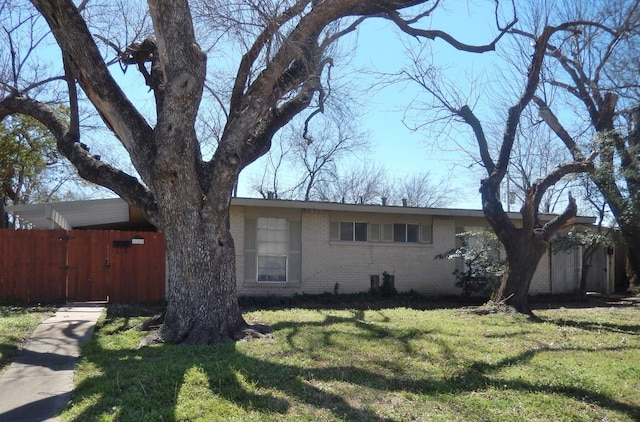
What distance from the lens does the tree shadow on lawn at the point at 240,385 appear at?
5.90 meters

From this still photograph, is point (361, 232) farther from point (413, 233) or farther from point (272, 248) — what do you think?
point (272, 248)

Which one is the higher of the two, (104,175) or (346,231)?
(104,175)

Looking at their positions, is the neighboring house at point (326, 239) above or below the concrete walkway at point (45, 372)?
above

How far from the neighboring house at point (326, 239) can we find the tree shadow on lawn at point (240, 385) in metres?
8.39

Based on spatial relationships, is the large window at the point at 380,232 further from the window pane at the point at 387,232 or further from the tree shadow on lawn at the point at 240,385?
the tree shadow on lawn at the point at 240,385

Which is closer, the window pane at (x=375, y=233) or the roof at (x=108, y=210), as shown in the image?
the roof at (x=108, y=210)

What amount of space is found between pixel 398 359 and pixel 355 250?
10.1m

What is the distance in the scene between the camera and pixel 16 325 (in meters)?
10.8

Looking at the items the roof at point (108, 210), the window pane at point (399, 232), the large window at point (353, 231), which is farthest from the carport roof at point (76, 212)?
the window pane at point (399, 232)

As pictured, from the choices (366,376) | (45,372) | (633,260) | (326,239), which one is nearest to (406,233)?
(326,239)

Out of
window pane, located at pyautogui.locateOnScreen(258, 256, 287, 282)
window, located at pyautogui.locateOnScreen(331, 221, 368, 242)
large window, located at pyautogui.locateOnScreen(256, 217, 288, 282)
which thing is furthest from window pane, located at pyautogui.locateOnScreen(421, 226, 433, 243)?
window pane, located at pyautogui.locateOnScreen(258, 256, 287, 282)

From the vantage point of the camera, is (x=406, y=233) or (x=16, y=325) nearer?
(x=16, y=325)

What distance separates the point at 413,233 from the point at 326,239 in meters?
3.30

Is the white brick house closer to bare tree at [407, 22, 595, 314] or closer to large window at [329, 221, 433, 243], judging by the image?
large window at [329, 221, 433, 243]
